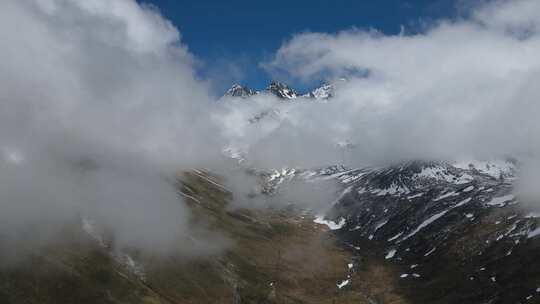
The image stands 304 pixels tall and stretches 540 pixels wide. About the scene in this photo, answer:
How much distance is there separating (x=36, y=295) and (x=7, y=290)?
33.7 ft

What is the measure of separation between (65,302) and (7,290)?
2113cm

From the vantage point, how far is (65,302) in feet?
655

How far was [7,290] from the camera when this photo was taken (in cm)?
19288

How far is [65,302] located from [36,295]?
35.7 ft

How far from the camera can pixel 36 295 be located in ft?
646
